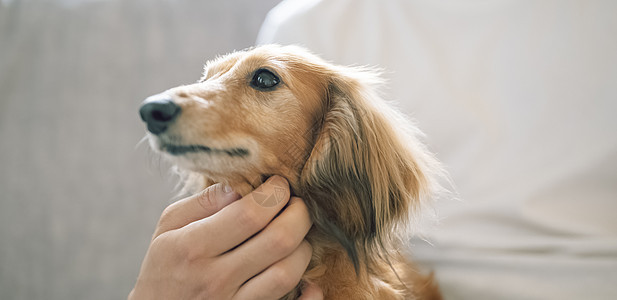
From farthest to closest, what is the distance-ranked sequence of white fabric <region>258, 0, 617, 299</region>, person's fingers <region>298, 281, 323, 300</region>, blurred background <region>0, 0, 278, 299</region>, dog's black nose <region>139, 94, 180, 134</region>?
blurred background <region>0, 0, 278, 299</region> < white fabric <region>258, 0, 617, 299</region> < person's fingers <region>298, 281, 323, 300</region> < dog's black nose <region>139, 94, 180, 134</region>

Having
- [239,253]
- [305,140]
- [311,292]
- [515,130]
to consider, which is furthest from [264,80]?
[515,130]

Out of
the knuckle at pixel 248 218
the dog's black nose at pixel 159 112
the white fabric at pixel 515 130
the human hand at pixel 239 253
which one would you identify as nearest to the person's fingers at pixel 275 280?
the human hand at pixel 239 253

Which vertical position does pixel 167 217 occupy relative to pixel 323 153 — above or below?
A: below

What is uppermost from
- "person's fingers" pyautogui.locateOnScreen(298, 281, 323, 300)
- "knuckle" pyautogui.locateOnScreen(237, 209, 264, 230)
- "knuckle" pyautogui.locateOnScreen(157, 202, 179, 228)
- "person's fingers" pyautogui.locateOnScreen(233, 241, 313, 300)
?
"knuckle" pyautogui.locateOnScreen(237, 209, 264, 230)

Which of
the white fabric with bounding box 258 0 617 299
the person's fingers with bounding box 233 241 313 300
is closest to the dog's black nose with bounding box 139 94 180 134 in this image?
the person's fingers with bounding box 233 241 313 300

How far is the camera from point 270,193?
0.75 metres

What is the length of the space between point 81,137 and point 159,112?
3.92ft

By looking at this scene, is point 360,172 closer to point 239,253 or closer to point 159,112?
point 239,253

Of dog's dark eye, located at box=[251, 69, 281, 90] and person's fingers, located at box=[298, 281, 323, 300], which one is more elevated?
dog's dark eye, located at box=[251, 69, 281, 90]

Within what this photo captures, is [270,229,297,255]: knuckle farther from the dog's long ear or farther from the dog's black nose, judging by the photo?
the dog's black nose

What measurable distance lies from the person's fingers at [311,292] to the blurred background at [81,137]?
1.05 metres

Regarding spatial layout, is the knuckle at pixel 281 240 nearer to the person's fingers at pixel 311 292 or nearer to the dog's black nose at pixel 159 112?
the person's fingers at pixel 311 292

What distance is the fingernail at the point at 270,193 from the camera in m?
0.75

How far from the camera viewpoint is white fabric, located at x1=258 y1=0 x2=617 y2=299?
969 millimetres
